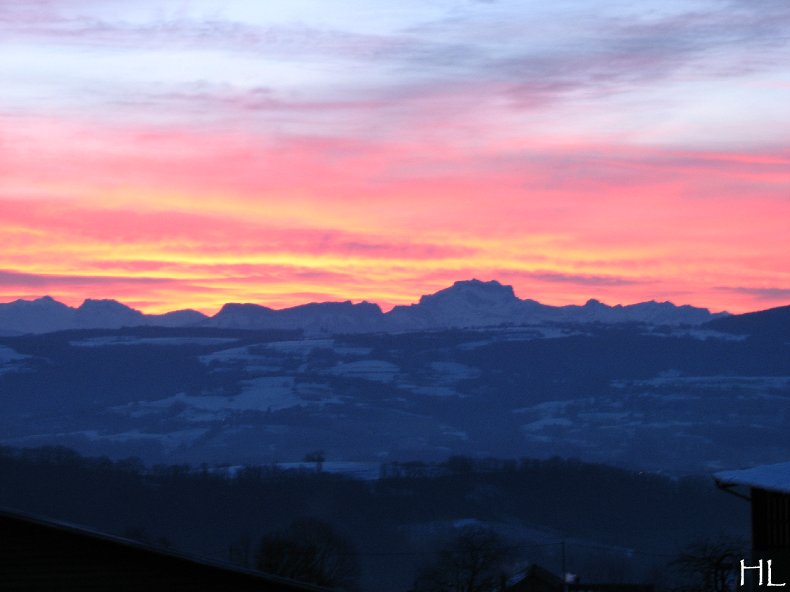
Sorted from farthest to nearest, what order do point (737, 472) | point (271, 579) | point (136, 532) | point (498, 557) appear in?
point (498, 557)
point (136, 532)
point (737, 472)
point (271, 579)

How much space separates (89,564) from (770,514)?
582 inches

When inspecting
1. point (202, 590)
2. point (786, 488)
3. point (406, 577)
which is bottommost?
point (406, 577)

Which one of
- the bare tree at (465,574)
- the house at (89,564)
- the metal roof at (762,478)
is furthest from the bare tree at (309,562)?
the house at (89,564)

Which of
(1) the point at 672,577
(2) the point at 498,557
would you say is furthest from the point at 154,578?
(1) the point at 672,577

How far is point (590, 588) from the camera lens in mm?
89938

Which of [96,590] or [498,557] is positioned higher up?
[96,590]

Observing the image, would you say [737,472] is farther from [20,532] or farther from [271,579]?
[20,532]

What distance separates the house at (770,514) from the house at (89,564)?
10804mm

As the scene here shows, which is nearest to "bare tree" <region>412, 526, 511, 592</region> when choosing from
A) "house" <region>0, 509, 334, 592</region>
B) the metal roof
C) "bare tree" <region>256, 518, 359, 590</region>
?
"bare tree" <region>256, 518, 359, 590</region>

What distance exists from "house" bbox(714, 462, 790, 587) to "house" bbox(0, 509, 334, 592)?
10804 millimetres

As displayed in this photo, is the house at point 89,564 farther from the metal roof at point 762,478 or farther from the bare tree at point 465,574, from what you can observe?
the bare tree at point 465,574

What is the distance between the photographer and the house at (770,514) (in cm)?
3117

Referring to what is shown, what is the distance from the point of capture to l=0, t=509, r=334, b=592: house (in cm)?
2898

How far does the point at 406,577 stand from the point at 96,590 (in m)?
169
